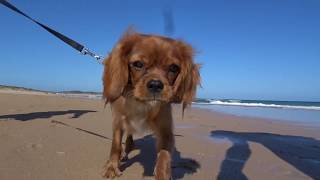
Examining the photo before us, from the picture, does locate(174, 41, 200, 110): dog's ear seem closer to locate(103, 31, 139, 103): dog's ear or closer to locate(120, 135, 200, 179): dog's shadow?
locate(103, 31, 139, 103): dog's ear

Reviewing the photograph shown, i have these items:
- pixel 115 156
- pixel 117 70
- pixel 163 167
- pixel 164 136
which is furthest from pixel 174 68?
pixel 115 156

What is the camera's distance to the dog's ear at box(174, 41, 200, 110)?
3519mm

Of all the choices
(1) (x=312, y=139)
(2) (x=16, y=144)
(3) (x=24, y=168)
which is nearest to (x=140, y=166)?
(3) (x=24, y=168)

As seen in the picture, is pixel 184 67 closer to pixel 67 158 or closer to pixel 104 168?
pixel 104 168

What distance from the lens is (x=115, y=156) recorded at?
4027mm

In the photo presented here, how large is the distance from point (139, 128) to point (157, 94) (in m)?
0.73

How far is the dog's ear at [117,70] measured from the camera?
3.41m

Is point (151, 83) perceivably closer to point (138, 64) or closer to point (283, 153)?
point (138, 64)

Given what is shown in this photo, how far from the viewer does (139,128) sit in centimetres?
384

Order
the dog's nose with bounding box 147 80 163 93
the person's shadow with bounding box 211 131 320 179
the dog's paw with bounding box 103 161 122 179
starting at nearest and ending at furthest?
the dog's nose with bounding box 147 80 163 93, the dog's paw with bounding box 103 161 122 179, the person's shadow with bounding box 211 131 320 179

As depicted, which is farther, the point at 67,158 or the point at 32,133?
the point at 32,133

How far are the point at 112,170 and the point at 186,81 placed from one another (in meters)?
1.16

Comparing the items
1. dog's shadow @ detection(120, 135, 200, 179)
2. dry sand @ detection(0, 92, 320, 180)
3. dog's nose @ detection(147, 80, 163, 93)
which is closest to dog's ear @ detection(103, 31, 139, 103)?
dog's nose @ detection(147, 80, 163, 93)

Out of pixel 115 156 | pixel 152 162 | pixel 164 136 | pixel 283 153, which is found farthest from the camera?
pixel 283 153
